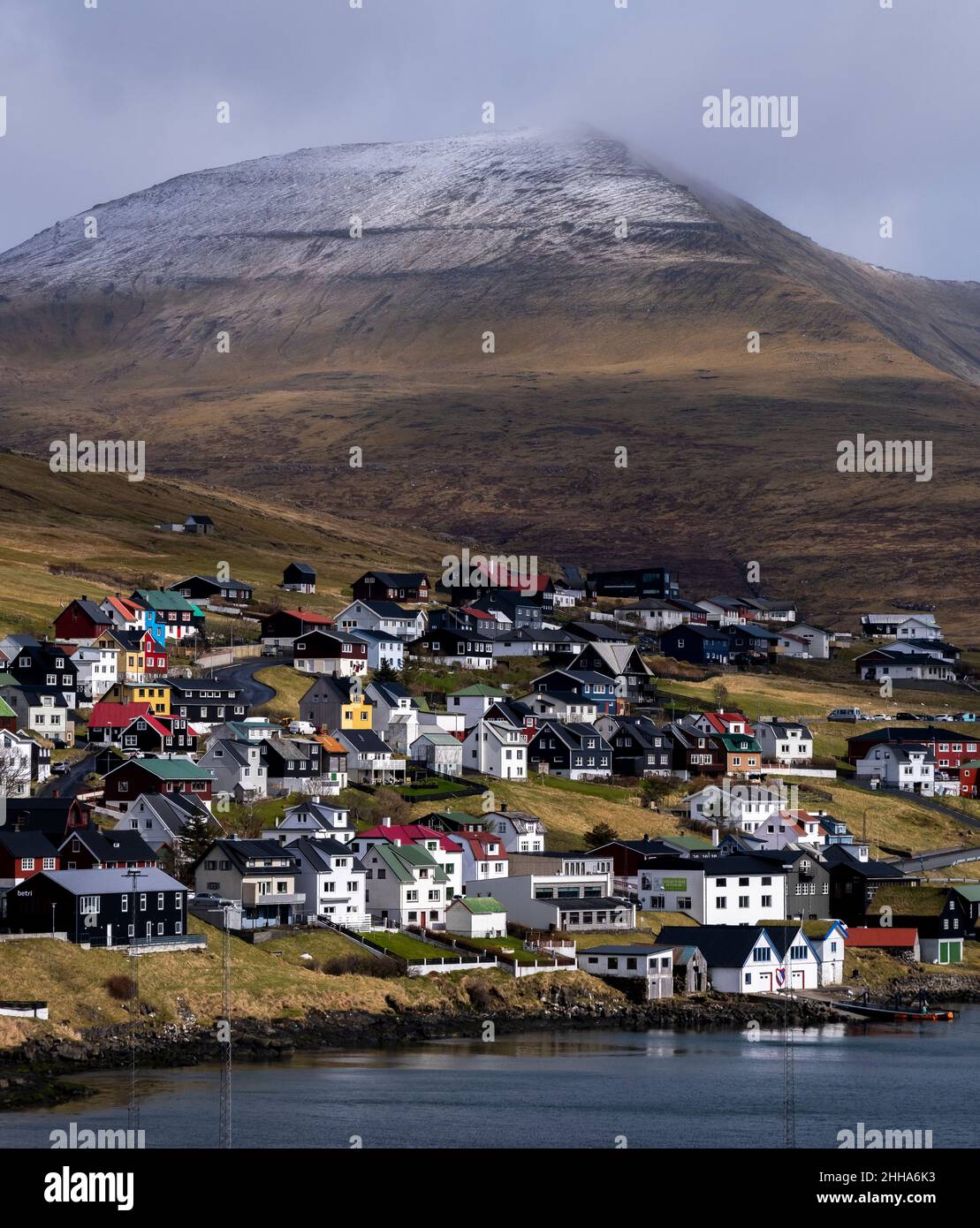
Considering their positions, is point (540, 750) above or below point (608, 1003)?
above

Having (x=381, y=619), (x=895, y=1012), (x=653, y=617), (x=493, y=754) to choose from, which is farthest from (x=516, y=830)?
(x=653, y=617)

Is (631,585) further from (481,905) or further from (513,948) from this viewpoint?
(513,948)

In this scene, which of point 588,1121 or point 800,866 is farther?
point 800,866

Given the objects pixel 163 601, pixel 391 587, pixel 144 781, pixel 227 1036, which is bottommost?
pixel 227 1036

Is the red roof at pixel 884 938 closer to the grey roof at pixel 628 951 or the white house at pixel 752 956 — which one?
the white house at pixel 752 956

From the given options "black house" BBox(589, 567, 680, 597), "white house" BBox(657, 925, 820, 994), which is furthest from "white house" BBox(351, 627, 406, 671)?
"black house" BBox(589, 567, 680, 597)

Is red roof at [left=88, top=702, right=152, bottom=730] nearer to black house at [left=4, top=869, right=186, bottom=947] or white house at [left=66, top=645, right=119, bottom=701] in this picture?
white house at [left=66, top=645, right=119, bottom=701]

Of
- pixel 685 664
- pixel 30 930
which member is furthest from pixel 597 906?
pixel 685 664
